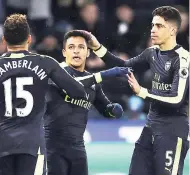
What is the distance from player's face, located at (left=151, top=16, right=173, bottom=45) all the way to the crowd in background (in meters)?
5.20

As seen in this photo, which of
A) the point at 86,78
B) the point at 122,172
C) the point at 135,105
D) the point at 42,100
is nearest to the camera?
the point at 42,100

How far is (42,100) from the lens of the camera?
6.61m

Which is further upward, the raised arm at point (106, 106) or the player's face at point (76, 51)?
the player's face at point (76, 51)

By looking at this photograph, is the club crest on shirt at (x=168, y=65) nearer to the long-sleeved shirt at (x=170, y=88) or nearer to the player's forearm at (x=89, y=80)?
the long-sleeved shirt at (x=170, y=88)

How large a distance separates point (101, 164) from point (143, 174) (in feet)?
11.0

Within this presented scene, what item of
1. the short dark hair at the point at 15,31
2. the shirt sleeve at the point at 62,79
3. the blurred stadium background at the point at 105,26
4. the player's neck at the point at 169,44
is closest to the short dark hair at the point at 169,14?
the player's neck at the point at 169,44

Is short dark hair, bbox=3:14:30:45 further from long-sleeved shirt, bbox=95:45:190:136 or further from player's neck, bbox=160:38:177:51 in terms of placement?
player's neck, bbox=160:38:177:51

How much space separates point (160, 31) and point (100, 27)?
19.0ft

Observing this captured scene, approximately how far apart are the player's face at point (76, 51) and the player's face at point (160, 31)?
62cm

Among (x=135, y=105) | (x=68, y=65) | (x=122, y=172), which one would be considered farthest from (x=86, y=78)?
(x=135, y=105)

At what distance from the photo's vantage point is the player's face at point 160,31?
298 inches

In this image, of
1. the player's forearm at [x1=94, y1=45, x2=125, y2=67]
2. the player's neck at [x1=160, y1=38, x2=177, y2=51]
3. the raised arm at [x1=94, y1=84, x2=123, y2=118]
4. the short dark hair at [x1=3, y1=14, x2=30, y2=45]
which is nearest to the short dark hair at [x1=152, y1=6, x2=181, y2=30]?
the player's neck at [x1=160, y1=38, x2=177, y2=51]

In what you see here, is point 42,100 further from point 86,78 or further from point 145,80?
point 145,80

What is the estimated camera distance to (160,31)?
299 inches
